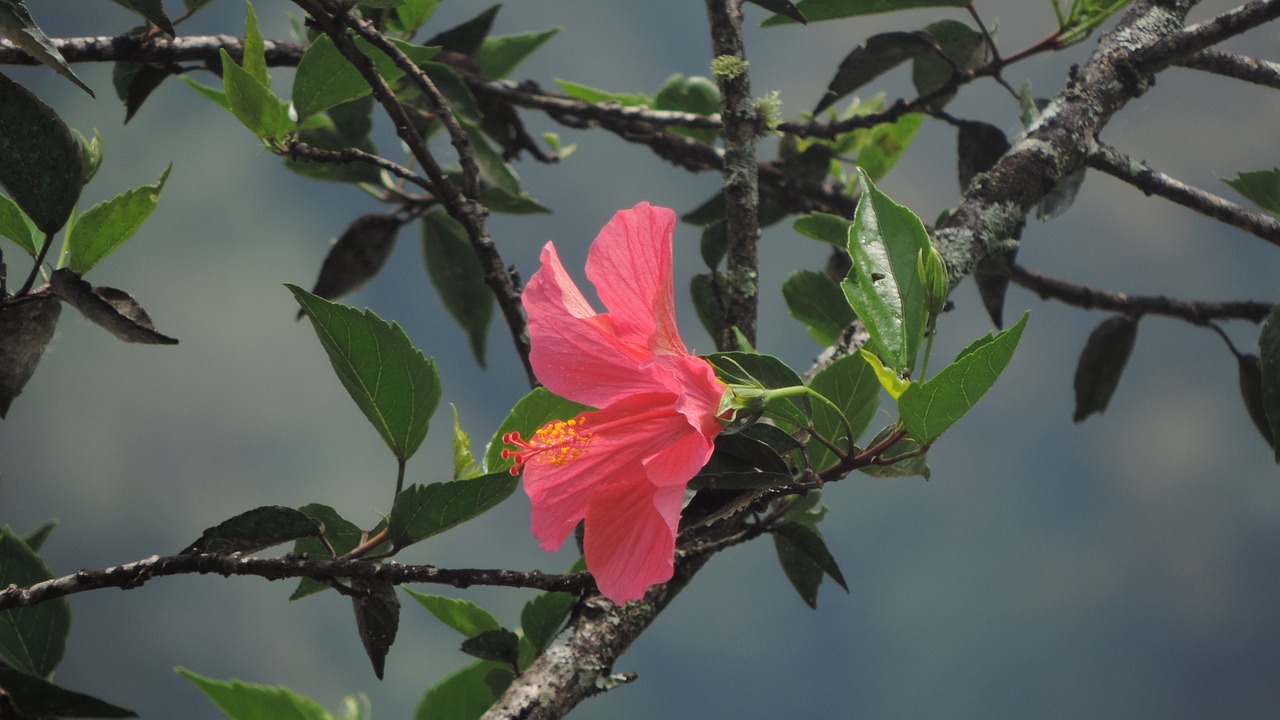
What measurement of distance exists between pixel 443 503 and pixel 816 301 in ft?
1.40

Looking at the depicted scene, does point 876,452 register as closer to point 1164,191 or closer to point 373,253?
point 1164,191

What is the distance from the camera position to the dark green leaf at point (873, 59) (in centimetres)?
107

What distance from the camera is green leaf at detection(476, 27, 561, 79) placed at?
1.33 meters

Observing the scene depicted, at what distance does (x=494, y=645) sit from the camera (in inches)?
28.4

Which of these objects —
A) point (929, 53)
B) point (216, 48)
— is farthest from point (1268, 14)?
point (216, 48)

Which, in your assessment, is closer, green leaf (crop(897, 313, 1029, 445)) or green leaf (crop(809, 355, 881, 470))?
green leaf (crop(897, 313, 1029, 445))

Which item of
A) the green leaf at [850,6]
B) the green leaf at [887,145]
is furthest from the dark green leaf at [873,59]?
the green leaf at [887,145]

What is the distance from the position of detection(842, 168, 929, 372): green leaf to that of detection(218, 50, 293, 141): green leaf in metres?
0.49

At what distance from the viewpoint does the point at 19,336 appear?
2.37ft

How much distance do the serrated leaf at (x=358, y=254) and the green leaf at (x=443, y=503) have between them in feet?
1.95

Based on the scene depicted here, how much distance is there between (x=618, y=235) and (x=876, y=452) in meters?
0.19

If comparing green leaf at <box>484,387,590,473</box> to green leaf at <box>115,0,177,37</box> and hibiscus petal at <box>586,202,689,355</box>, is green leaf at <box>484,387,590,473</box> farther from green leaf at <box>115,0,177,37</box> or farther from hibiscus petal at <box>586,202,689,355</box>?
green leaf at <box>115,0,177,37</box>

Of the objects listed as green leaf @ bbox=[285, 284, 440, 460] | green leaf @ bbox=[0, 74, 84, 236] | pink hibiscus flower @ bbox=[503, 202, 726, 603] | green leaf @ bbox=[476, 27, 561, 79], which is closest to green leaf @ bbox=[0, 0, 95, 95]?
green leaf @ bbox=[0, 74, 84, 236]

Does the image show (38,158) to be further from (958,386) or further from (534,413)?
(958,386)
